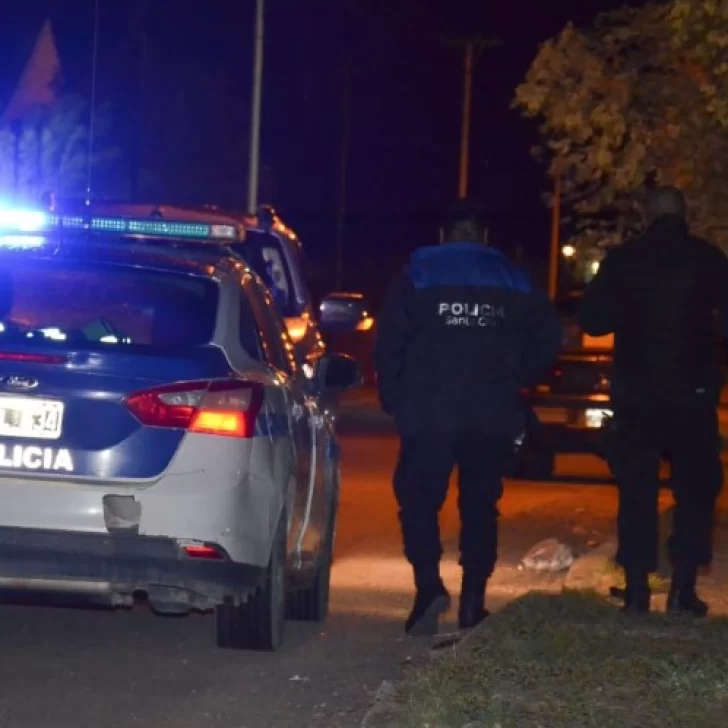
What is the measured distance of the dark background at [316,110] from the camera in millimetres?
33781

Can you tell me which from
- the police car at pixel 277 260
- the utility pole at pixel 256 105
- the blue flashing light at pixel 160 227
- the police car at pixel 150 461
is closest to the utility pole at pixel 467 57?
the utility pole at pixel 256 105

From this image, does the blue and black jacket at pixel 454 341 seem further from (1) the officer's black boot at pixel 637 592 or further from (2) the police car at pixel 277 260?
(2) the police car at pixel 277 260

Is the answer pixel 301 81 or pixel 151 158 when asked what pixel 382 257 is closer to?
pixel 301 81

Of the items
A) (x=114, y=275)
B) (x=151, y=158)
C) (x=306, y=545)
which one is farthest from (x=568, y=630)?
(x=151, y=158)

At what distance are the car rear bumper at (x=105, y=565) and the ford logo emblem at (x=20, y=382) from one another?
50 centimetres

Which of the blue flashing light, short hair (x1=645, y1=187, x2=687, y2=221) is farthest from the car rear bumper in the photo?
the blue flashing light

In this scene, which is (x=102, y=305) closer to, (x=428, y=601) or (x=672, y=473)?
(x=428, y=601)

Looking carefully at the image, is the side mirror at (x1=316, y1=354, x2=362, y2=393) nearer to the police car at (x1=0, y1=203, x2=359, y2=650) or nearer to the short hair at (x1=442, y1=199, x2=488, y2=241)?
the short hair at (x1=442, y1=199, x2=488, y2=241)

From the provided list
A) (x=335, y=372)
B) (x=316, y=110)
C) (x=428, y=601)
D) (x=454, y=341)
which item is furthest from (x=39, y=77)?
(x=316, y=110)

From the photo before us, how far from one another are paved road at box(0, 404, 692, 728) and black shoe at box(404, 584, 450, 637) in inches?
2.9

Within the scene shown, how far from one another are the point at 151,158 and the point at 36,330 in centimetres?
2952

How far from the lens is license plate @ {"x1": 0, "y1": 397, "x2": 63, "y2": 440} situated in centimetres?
637

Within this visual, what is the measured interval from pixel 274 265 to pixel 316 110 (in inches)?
1372

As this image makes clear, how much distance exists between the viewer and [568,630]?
22.5 ft
